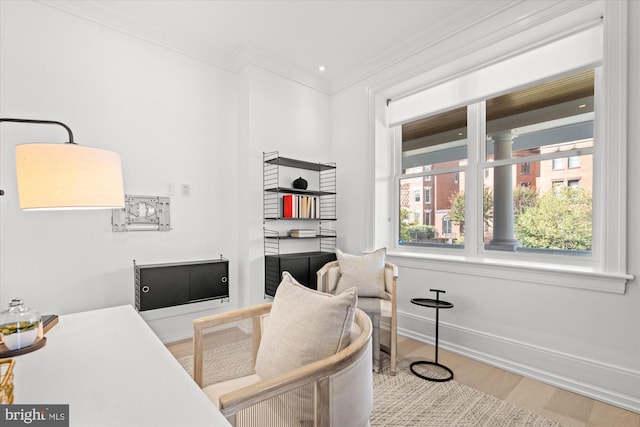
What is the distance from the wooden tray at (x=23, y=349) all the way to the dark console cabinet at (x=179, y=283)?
154cm

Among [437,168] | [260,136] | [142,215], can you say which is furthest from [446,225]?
[142,215]

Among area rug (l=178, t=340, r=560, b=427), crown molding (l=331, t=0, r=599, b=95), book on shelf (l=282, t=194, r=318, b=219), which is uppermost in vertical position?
crown molding (l=331, t=0, r=599, b=95)

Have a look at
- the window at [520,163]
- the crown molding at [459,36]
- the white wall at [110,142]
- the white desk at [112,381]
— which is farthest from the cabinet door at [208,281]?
the crown molding at [459,36]

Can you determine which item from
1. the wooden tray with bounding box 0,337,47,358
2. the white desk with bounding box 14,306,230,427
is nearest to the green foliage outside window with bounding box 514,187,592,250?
the white desk with bounding box 14,306,230,427

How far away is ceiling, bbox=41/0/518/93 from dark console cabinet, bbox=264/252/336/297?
6.89 feet

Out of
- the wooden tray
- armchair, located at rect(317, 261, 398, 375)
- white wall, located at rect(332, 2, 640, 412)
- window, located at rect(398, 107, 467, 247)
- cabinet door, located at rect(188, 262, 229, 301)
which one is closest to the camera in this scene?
the wooden tray

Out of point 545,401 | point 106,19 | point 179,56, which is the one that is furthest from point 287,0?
point 545,401

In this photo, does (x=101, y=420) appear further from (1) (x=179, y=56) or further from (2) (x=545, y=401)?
(1) (x=179, y=56)

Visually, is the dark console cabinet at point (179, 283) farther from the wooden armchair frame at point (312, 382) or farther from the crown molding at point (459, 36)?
the crown molding at point (459, 36)

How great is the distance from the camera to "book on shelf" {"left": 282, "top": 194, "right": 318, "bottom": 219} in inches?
129

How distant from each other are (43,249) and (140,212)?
699 mm

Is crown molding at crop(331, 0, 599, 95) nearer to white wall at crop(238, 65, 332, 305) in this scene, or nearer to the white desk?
white wall at crop(238, 65, 332, 305)

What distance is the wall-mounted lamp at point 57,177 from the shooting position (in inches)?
41.6

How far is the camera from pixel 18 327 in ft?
3.47
